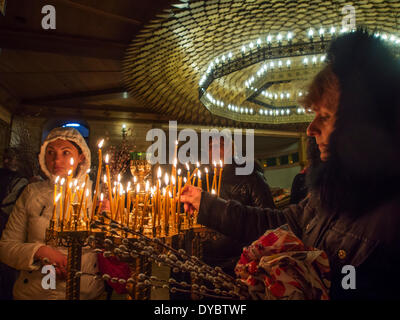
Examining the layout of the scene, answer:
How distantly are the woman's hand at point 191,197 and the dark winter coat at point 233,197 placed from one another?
0.83m

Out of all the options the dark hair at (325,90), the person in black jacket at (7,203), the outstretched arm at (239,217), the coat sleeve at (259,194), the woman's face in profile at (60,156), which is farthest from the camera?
the person in black jacket at (7,203)

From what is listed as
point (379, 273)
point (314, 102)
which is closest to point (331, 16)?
point (314, 102)

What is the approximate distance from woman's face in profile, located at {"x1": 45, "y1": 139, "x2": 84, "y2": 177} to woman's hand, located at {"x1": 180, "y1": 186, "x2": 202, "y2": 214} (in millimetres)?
1064

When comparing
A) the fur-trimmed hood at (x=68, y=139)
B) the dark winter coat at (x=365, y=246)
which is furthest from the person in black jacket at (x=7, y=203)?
the dark winter coat at (x=365, y=246)

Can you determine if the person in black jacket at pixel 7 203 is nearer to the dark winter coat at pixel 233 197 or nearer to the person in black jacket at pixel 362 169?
the dark winter coat at pixel 233 197

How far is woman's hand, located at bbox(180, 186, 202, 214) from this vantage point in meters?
1.45

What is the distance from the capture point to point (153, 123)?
615cm

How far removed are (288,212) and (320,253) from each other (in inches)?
29.8

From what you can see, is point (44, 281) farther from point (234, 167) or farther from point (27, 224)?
point (234, 167)

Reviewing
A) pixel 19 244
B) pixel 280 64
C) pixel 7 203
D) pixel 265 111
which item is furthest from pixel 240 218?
pixel 7 203

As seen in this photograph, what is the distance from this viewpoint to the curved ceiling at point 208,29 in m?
1.45

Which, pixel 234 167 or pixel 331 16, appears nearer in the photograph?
pixel 331 16

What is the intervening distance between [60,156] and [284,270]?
1.91m

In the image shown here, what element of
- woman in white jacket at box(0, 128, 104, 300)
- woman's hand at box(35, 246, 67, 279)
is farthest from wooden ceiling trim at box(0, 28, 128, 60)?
woman's hand at box(35, 246, 67, 279)
